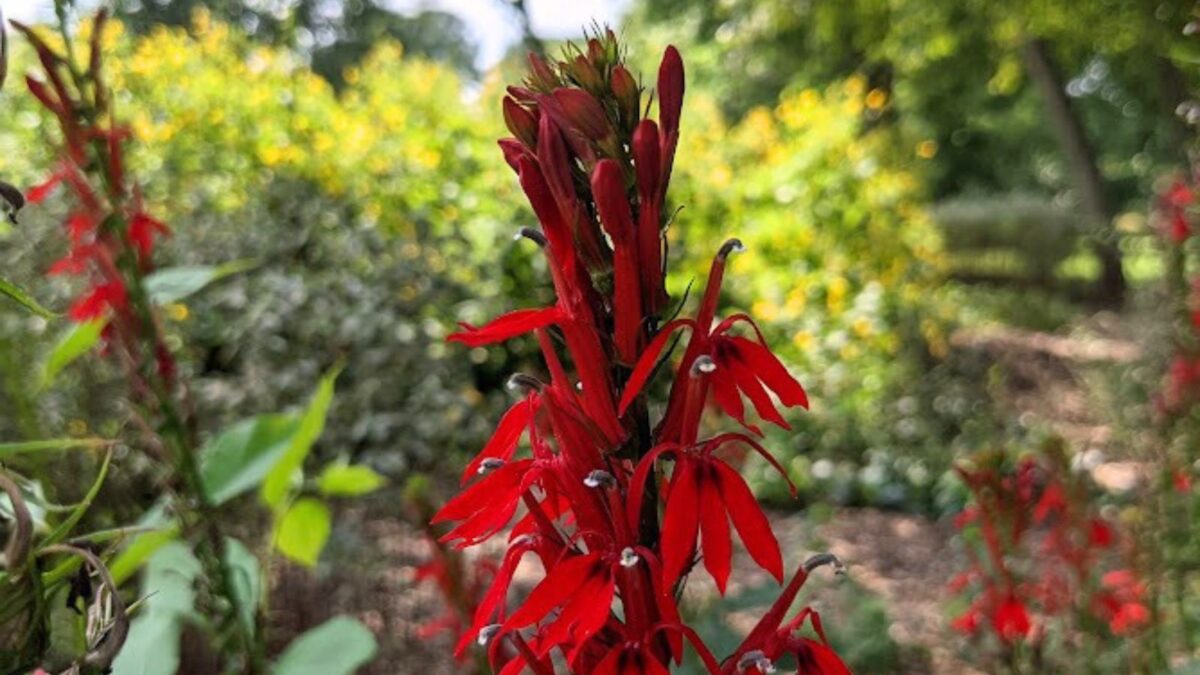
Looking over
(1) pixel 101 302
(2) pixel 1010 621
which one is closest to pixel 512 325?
(1) pixel 101 302

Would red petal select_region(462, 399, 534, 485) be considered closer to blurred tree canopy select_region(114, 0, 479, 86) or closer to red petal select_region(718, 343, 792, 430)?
red petal select_region(718, 343, 792, 430)

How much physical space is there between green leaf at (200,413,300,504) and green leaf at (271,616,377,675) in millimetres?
248

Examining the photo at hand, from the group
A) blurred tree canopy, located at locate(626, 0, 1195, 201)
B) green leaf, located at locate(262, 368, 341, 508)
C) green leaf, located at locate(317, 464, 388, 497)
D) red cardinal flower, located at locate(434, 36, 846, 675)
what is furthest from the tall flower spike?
blurred tree canopy, located at locate(626, 0, 1195, 201)

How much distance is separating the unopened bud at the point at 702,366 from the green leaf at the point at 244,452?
0.83 metres

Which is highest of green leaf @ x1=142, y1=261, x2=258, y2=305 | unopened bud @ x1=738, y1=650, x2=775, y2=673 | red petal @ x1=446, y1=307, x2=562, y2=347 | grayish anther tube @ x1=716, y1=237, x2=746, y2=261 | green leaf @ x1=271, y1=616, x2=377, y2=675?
green leaf @ x1=142, y1=261, x2=258, y2=305

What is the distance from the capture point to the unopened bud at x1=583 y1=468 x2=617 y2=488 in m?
0.69

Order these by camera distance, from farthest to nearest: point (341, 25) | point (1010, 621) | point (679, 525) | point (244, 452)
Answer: point (341, 25), point (1010, 621), point (244, 452), point (679, 525)

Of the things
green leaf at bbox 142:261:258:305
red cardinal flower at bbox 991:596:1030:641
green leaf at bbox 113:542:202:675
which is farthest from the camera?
red cardinal flower at bbox 991:596:1030:641

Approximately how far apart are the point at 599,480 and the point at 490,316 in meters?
4.59

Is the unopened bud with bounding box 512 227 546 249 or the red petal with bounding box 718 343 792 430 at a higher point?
the unopened bud with bounding box 512 227 546 249

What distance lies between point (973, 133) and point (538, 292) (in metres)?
21.1

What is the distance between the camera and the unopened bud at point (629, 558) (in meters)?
0.68

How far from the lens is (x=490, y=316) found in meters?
5.25

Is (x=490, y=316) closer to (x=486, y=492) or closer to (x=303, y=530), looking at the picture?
(x=303, y=530)
